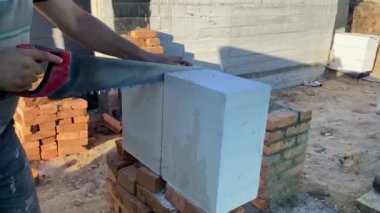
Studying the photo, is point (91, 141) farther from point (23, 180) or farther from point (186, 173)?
point (186, 173)

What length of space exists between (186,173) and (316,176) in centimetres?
276

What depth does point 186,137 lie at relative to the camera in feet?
4.47

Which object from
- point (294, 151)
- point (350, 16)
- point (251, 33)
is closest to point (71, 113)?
point (294, 151)

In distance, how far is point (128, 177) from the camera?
1.81 m

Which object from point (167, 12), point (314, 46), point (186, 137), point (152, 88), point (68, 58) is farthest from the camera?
point (314, 46)

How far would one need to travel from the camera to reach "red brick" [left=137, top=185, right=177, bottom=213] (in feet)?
5.14

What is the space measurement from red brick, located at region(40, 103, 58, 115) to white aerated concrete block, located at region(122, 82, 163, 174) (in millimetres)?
2338

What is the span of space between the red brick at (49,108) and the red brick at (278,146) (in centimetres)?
237

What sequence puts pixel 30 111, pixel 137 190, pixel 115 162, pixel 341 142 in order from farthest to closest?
1. pixel 341 142
2. pixel 30 111
3. pixel 115 162
4. pixel 137 190

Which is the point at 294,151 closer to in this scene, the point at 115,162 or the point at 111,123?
the point at 115,162

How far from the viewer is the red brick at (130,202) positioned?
1712mm

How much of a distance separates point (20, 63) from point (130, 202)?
1062mm

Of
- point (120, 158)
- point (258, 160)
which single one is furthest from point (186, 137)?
point (120, 158)

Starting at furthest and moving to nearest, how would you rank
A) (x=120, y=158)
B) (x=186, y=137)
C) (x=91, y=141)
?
(x=91, y=141)
(x=120, y=158)
(x=186, y=137)
